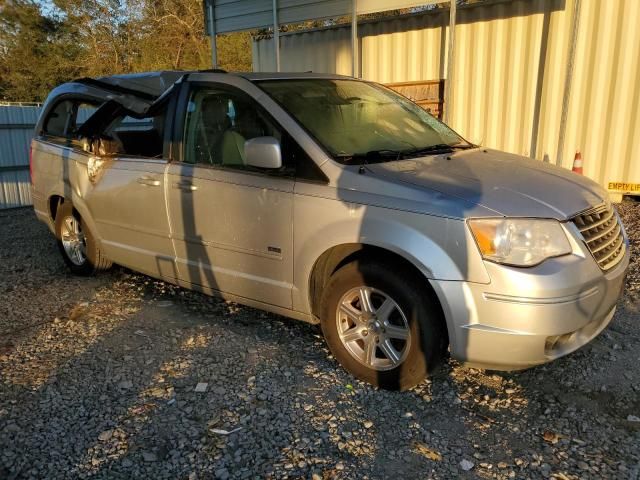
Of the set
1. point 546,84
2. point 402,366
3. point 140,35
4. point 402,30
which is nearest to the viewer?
point 402,366

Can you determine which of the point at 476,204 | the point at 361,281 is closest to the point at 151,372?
the point at 361,281

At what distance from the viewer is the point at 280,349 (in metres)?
3.79

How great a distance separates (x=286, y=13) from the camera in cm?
903

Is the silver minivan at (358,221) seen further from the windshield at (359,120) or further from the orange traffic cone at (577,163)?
the orange traffic cone at (577,163)

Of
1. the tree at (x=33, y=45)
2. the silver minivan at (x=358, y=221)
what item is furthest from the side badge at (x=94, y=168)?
the tree at (x=33, y=45)

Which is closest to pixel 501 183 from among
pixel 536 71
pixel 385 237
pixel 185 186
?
pixel 385 237

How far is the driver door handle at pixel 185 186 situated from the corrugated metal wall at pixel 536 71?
18.6ft

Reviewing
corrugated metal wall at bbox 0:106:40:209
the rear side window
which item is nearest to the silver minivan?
the rear side window

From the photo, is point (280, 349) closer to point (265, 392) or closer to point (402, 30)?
point (265, 392)

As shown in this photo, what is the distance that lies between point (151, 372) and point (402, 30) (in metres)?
7.50

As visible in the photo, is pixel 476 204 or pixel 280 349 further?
pixel 280 349

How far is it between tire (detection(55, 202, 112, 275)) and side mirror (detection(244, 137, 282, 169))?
2.47m

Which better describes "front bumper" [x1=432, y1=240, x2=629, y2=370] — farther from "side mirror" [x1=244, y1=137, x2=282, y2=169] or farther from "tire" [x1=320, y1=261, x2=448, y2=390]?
"side mirror" [x1=244, y1=137, x2=282, y2=169]

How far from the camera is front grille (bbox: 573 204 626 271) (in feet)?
9.79
